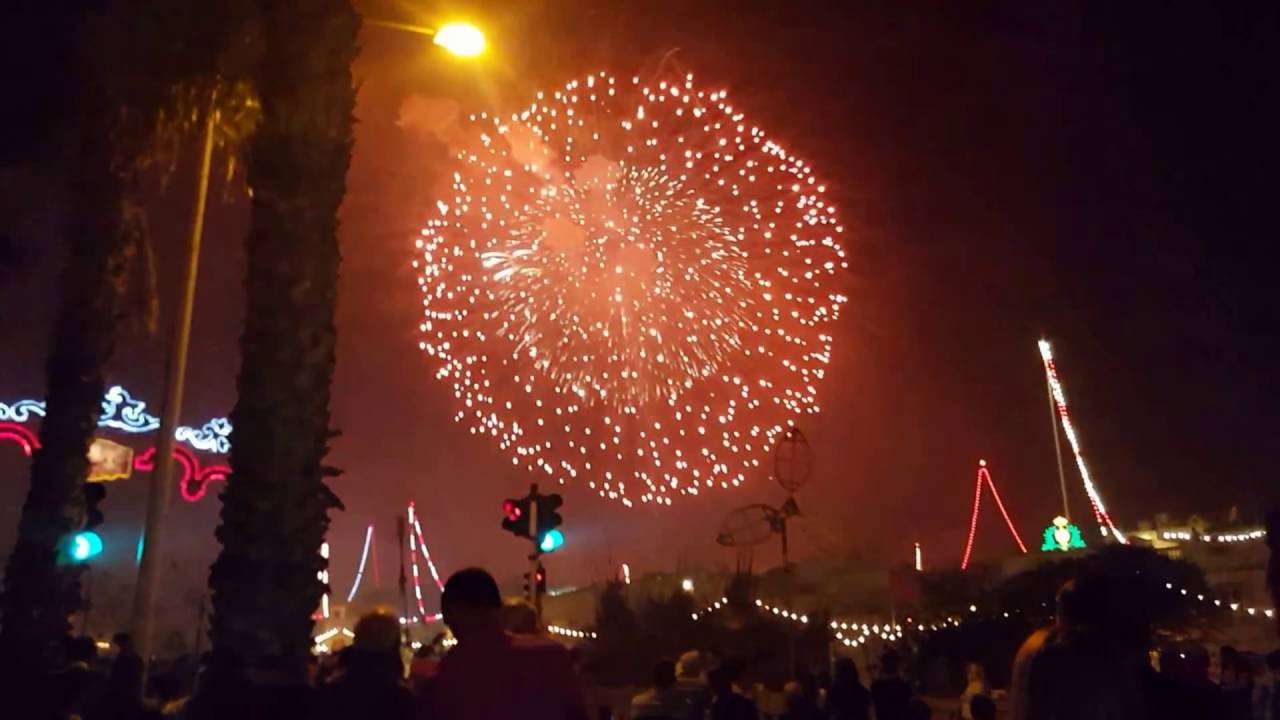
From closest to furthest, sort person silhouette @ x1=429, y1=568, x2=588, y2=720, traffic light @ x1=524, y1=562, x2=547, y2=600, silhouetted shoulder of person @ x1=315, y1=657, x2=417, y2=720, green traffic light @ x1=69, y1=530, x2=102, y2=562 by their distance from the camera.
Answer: person silhouette @ x1=429, y1=568, x2=588, y2=720, silhouetted shoulder of person @ x1=315, y1=657, x2=417, y2=720, green traffic light @ x1=69, y1=530, x2=102, y2=562, traffic light @ x1=524, y1=562, x2=547, y2=600

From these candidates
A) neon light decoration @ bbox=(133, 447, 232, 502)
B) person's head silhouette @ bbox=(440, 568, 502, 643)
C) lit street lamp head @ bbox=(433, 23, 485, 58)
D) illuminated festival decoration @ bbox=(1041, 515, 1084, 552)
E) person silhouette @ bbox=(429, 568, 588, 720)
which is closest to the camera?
person silhouette @ bbox=(429, 568, 588, 720)

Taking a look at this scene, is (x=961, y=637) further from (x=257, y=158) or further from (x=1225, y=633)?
(x=257, y=158)

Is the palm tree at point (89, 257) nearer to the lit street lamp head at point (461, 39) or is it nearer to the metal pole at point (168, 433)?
the metal pole at point (168, 433)

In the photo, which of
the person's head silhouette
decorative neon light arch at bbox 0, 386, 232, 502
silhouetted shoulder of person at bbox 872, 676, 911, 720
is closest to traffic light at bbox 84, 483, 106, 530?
decorative neon light arch at bbox 0, 386, 232, 502

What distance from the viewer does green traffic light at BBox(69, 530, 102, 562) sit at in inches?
532

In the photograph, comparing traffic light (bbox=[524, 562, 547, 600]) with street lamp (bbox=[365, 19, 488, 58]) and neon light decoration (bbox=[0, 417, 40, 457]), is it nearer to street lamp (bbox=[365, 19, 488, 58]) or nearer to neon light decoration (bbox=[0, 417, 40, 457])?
street lamp (bbox=[365, 19, 488, 58])

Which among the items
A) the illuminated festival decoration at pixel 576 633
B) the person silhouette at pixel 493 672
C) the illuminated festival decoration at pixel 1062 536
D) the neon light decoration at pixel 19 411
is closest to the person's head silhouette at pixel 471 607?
the person silhouette at pixel 493 672

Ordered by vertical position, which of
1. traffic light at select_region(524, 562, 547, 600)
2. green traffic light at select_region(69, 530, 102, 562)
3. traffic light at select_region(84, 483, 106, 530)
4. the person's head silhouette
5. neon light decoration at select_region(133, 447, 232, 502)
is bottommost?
the person's head silhouette

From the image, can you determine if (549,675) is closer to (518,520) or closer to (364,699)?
(364,699)

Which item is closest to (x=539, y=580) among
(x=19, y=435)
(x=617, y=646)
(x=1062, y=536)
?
(x=19, y=435)

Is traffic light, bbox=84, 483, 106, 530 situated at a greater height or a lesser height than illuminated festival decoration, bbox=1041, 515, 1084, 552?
lesser

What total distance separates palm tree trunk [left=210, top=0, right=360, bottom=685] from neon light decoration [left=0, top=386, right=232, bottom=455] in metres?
9.91

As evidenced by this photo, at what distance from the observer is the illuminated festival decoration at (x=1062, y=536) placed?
39188 mm

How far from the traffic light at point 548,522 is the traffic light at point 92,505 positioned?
5.23 metres
